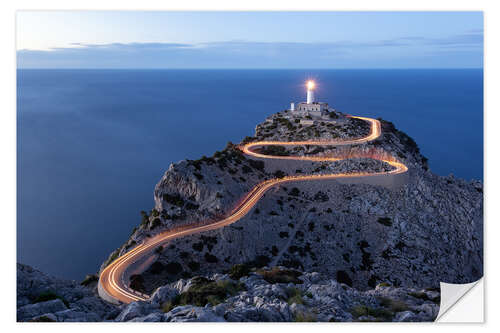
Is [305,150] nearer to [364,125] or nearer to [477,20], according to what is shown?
[364,125]

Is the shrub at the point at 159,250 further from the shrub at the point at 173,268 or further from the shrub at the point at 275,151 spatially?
the shrub at the point at 275,151

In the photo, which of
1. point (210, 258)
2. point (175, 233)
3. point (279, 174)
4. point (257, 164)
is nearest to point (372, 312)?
point (210, 258)

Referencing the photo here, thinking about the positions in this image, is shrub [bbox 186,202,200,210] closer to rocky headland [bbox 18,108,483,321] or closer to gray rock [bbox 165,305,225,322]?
rocky headland [bbox 18,108,483,321]

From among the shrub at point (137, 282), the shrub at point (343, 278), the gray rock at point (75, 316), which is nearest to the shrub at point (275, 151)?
the shrub at point (343, 278)

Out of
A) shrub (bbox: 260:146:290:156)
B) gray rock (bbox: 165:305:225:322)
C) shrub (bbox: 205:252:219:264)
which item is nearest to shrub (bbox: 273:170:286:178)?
shrub (bbox: 260:146:290:156)

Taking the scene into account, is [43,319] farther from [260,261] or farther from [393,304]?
[260,261]
